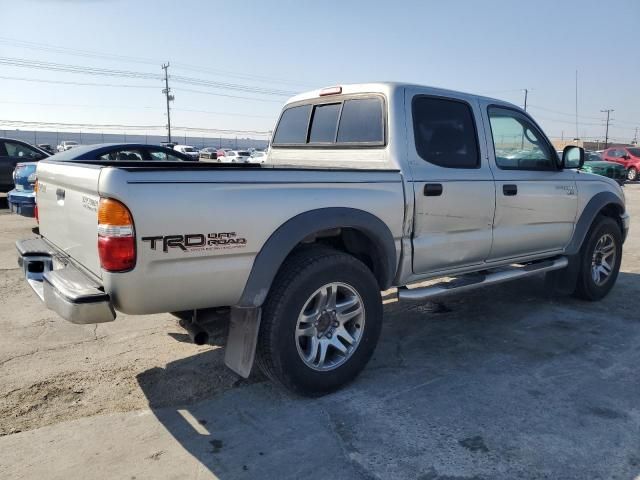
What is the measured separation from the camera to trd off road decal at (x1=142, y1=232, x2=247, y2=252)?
270 centimetres

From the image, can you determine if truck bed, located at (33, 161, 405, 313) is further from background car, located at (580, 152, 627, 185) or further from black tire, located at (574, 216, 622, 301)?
background car, located at (580, 152, 627, 185)

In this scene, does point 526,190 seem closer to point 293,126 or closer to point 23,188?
point 293,126

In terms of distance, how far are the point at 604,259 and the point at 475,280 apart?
2329 mm

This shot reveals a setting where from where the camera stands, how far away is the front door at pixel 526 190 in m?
Result: 4.52

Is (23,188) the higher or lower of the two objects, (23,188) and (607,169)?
the lower

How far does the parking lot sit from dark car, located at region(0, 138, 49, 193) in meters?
9.96

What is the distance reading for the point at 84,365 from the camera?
3973 mm

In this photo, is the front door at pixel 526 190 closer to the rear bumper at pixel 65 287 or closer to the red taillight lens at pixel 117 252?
the red taillight lens at pixel 117 252

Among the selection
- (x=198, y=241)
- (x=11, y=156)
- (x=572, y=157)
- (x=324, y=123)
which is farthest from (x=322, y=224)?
(x=11, y=156)

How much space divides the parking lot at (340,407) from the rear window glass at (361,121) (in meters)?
1.71

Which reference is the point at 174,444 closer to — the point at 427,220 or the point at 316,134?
the point at 427,220

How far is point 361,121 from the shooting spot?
13.9ft

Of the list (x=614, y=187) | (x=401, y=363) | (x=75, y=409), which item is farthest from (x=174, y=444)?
(x=614, y=187)

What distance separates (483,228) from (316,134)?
1650 millimetres
